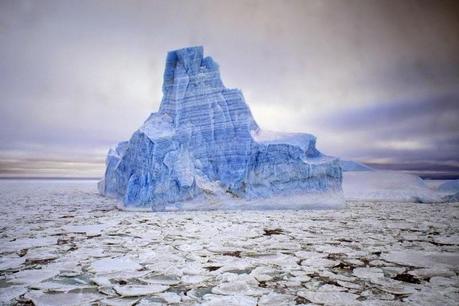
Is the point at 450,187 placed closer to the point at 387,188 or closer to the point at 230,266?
the point at 387,188

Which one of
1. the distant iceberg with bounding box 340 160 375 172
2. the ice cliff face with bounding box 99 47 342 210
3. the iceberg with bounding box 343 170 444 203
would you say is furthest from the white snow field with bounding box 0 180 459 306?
the distant iceberg with bounding box 340 160 375 172

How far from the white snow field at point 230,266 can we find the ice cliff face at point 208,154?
4.77 metres

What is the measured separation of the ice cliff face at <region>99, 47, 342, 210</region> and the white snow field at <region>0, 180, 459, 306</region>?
4768 mm

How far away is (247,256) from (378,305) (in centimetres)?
196

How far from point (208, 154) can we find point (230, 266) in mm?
8655

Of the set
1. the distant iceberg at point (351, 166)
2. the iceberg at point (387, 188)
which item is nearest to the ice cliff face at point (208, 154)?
the iceberg at point (387, 188)

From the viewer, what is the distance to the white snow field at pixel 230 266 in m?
2.77

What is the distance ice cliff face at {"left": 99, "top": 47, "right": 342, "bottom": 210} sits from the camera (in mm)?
11156

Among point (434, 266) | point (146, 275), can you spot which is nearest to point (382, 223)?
point (434, 266)

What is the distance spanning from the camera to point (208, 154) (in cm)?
1224

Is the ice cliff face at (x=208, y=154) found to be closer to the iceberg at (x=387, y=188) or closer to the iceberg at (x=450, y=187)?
the iceberg at (x=387, y=188)

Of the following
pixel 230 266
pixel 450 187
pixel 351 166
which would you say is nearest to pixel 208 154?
pixel 230 266

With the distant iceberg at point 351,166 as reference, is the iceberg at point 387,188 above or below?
below

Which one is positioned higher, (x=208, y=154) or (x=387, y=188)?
(x=208, y=154)
